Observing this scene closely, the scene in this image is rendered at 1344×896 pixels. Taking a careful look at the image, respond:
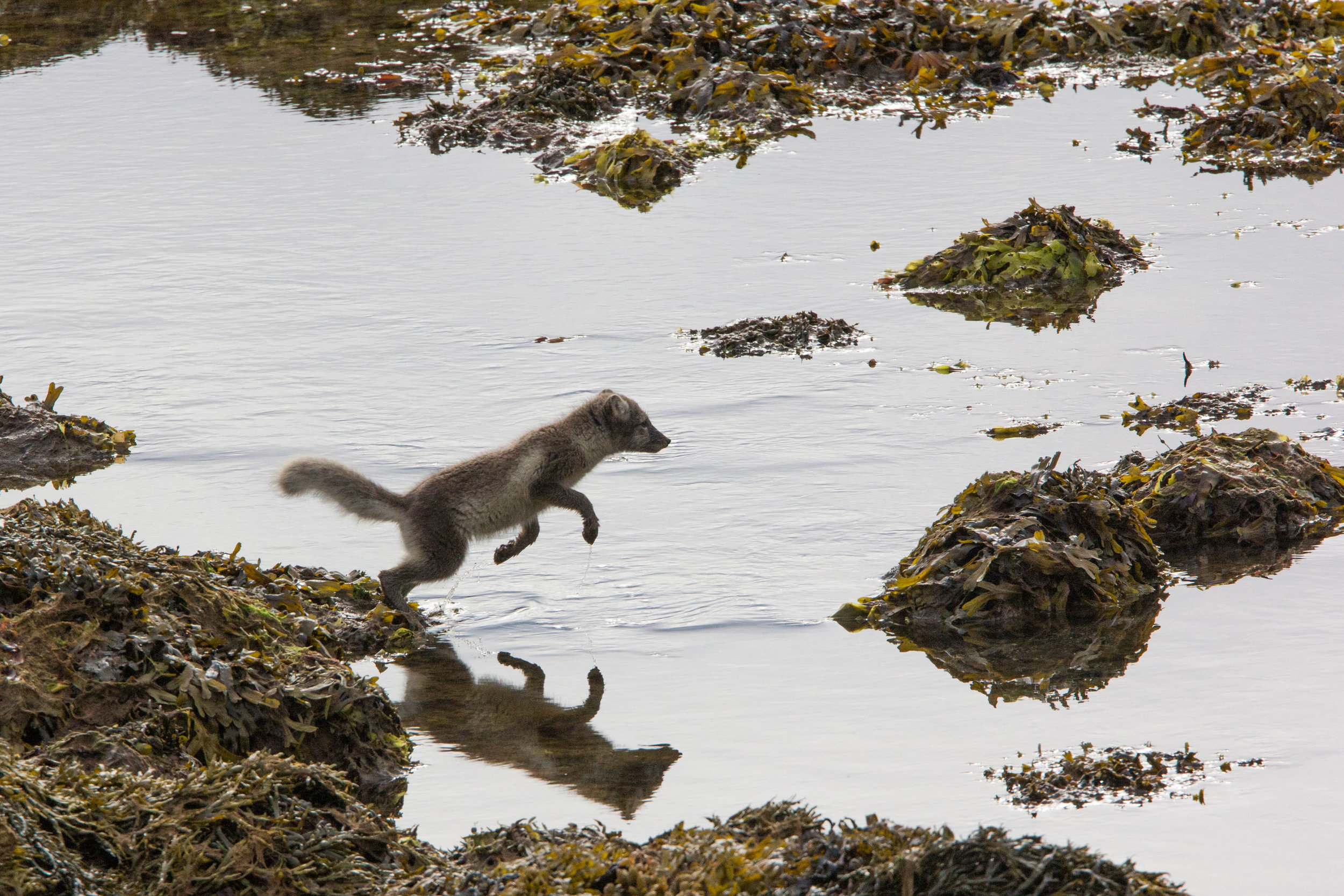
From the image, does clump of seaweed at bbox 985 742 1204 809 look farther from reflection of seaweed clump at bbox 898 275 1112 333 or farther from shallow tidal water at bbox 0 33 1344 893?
reflection of seaweed clump at bbox 898 275 1112 333

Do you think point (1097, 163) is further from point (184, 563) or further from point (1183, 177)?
point (184, 563)

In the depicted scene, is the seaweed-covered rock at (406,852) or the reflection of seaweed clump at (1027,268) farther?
the reflection of seaweed clump at (1027,268)

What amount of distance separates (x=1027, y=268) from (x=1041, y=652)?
548 cm

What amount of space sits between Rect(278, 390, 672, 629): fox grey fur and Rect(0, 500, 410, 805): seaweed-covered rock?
0.94m

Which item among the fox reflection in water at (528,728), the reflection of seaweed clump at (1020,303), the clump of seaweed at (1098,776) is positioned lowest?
the fox reflection in water at (528,728)

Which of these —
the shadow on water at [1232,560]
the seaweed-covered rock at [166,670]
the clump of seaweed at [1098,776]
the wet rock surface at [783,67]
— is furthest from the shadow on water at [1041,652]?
the wet rock surface at [783,67]

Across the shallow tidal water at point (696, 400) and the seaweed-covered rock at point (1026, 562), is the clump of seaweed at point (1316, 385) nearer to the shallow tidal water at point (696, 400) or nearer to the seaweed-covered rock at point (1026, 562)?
the shallow tidal water at point (696, 400)

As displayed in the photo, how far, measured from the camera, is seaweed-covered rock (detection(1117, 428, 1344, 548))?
24.4ft

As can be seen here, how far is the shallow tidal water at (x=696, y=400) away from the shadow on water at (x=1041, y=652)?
0.31ft

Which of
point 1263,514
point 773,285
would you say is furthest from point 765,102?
point 1263,514

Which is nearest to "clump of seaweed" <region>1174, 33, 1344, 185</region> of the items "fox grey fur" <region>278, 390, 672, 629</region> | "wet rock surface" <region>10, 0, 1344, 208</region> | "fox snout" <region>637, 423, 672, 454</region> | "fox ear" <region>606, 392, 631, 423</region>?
→ "wet rock surface" <region>10, 0, 1344, 208</region>

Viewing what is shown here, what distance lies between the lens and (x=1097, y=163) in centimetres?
1384

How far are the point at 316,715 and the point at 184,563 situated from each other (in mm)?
1133

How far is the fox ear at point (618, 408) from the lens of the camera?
766 centimetres
